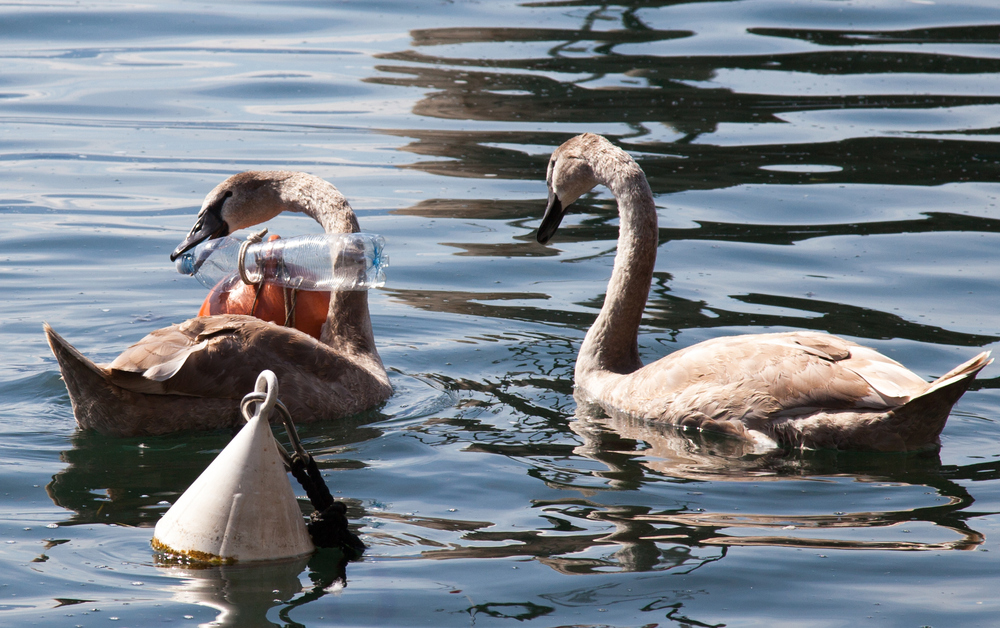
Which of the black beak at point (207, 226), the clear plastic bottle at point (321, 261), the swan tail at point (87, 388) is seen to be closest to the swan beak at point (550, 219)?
the clear plastic bottle at point (321, 261)

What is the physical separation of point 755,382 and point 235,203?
3.22m

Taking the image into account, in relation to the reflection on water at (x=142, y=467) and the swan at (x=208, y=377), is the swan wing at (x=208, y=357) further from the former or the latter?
the reflection on water at (x=142, y=467)

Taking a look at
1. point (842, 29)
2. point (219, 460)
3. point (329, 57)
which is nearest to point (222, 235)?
point (219, 460)

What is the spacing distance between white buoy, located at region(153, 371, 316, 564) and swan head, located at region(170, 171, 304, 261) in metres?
3.05

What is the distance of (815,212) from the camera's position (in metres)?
11.4

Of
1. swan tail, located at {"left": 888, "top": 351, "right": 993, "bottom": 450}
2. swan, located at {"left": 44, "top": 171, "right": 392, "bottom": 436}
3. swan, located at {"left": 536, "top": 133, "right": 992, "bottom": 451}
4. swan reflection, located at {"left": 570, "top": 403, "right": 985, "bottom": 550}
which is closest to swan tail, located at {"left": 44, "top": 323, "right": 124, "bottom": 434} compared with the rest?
swan, located at {"left": 44, "top": 171, "right": 392, "bottom": 436}

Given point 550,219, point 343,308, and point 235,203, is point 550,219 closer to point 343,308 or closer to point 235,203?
point 343,308

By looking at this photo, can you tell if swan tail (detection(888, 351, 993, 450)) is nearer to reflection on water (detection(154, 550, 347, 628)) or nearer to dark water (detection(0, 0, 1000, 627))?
dark water (detection(0, 0, 1000, 627))

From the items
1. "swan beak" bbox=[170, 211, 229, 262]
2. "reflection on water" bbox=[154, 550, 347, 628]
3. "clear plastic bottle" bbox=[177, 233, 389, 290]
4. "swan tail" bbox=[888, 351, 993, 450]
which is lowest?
"reflection on water" bbox=[154, 550, 347, 628]

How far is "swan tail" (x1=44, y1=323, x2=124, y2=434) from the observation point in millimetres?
5766

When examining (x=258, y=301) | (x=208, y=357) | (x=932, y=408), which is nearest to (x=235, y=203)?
(x=258, y=301)

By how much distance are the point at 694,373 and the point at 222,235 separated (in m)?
2.94

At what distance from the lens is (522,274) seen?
32.0 ft

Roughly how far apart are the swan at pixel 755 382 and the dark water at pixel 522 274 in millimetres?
169
